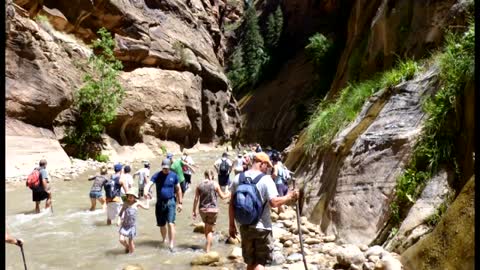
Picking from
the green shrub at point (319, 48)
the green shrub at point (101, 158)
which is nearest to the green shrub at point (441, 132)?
the green shrub at point (101, 158)

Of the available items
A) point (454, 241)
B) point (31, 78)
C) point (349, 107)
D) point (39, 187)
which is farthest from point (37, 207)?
point (31, 78)

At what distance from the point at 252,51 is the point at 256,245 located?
61.7m

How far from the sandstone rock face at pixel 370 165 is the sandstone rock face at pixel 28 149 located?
14694 mm

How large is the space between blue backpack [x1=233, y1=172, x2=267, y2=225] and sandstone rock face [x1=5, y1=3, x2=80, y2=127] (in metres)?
20.8

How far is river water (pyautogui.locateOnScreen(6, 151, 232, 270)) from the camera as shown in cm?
889

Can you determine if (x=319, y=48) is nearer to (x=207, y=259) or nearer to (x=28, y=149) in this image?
(x=28, y=149)

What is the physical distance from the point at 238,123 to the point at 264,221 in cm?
4778

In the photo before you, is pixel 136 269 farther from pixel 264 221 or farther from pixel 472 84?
pixel 472 84


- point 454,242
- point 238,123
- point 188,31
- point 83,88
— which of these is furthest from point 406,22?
point 238,123

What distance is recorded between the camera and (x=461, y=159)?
7375 millimetres

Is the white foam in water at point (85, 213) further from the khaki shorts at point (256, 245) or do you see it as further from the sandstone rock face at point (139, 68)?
the sandstone rock face at point (139, 68)

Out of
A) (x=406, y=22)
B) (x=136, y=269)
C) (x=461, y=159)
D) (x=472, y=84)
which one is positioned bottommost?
(x=136, y=269)

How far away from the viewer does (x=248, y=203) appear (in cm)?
582

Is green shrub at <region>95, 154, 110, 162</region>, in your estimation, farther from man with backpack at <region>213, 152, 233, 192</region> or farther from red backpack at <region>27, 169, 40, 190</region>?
man with backpack at <region>213, 152, 233, 192</region>
